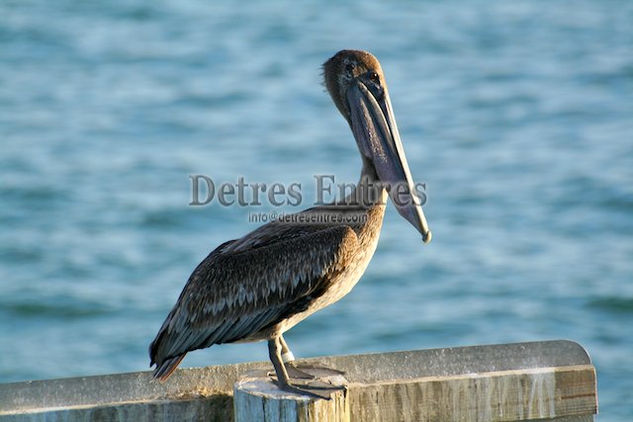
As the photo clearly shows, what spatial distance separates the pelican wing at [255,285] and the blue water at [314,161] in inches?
255

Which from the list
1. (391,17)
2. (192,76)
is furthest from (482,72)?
(192,76)

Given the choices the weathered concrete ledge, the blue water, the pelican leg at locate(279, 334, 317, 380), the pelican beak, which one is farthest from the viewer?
the blue water

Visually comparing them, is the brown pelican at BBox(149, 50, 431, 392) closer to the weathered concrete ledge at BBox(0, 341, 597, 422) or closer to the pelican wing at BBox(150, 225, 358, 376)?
the pelican wing at BBox(150, 225, 358, 376)

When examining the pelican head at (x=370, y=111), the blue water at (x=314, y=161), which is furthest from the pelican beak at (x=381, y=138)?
the blue water at (x=314, y=161)

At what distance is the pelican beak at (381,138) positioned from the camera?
213 inches

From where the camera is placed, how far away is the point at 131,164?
55.7 ft

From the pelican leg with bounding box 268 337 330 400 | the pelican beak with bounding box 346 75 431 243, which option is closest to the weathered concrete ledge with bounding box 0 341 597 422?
the pelican leg with bounding box 268 337 330 400

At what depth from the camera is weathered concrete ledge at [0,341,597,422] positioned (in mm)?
4512

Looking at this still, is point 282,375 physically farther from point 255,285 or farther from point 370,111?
point 370,111

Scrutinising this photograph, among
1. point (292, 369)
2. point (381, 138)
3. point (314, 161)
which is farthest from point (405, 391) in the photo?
point (314, 161)

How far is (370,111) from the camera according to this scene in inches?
225

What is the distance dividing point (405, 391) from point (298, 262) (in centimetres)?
108

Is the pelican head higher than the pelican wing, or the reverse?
the pelican head

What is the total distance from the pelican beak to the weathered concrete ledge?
0.80 meters
